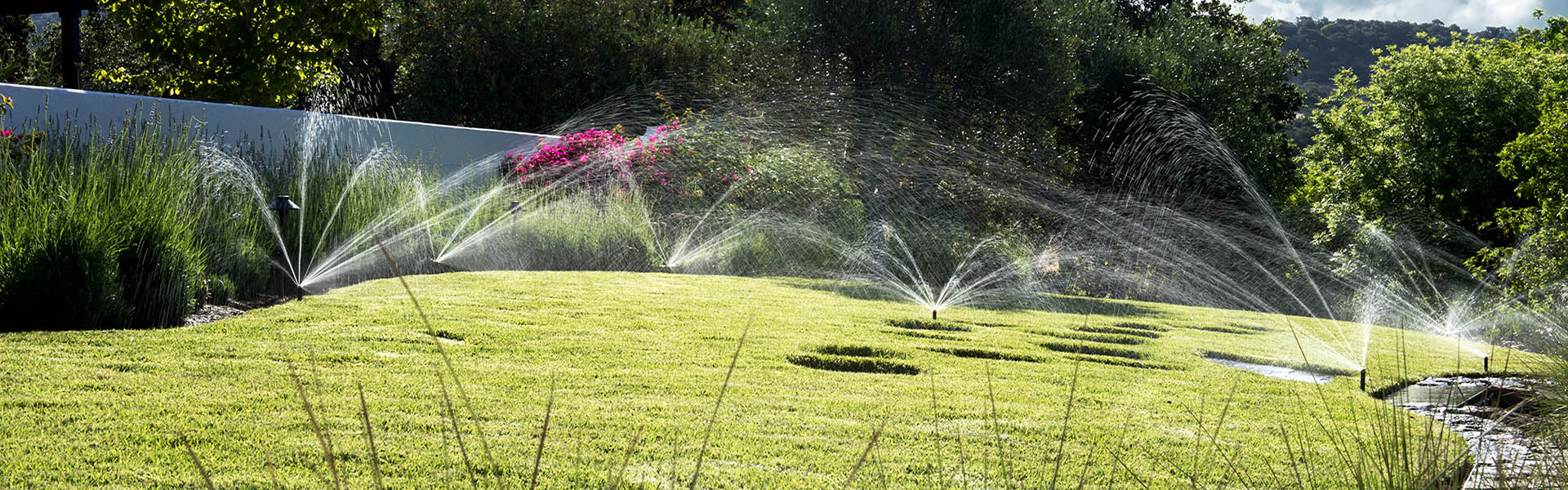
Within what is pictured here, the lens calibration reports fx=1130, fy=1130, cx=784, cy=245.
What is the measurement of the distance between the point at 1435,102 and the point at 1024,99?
23.0ft

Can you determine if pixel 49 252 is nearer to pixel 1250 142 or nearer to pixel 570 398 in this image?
pixel 570 398

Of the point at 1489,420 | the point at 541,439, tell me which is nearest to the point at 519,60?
the point at 1489,420

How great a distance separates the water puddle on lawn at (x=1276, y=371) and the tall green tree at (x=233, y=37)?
1140cm

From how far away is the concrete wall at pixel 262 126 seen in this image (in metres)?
8.79

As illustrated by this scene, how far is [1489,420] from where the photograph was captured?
537 cm

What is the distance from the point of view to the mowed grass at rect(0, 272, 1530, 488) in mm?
3404

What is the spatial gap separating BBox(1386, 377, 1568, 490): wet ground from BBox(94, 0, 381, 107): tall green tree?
41.2ft

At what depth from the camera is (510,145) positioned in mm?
14328

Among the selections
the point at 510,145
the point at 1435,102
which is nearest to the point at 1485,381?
the point at 510,145

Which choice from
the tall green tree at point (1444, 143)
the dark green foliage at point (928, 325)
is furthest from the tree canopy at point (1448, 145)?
the dark green foliage at point (928, 325)

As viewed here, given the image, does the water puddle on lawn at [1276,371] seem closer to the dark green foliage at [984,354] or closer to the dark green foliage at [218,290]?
the dark green foliage at [984,354]

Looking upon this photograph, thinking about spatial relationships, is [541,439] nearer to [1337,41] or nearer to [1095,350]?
[1095,350]

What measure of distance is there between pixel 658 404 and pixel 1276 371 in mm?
4106

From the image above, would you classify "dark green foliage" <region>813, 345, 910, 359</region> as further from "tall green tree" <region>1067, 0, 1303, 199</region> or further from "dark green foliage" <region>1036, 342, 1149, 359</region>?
"tall green tree" <region>1067, 0, 1303, 199</region>
